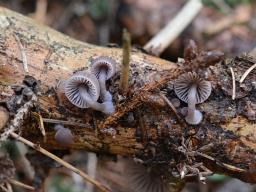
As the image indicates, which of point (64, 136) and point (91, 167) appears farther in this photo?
point (91, 167)

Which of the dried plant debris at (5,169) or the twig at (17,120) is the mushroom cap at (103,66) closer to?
the twig at (17,120)

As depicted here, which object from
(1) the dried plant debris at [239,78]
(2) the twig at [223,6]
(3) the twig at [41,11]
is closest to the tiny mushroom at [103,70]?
(1) the dried plant debris at [239,78]

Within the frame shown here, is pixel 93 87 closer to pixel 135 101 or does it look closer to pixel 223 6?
pixel 135 101

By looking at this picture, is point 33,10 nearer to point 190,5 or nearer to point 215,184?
point 190,5

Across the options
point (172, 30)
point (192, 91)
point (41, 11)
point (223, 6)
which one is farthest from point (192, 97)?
point (41, 11)

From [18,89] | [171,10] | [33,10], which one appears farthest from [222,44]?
[18,89]

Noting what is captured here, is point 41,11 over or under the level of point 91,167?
over
